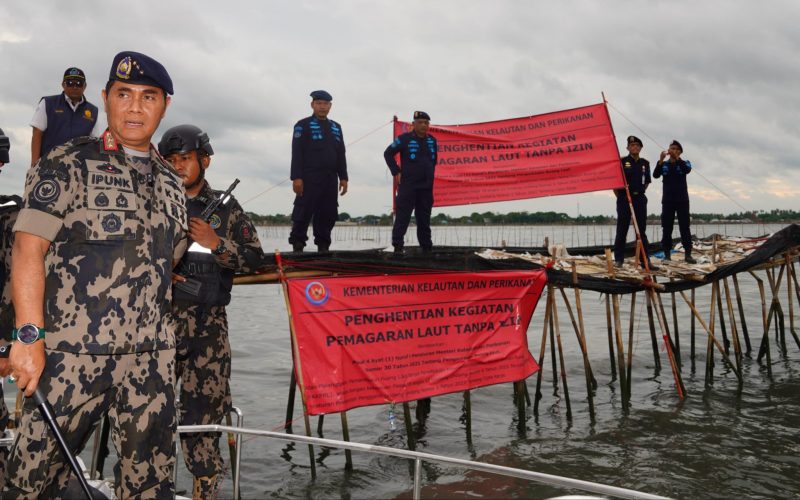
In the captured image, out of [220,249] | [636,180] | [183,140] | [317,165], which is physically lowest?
[220,249]

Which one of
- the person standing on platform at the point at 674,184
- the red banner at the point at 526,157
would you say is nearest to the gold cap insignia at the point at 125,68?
the red banner at the point at 526,157

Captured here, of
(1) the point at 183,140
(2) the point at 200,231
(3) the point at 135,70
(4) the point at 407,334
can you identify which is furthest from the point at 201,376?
(4) the point at 407,334

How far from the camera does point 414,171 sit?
10.6 m

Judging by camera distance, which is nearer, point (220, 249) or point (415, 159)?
point (220, 249)

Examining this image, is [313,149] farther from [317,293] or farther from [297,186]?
[317,293]

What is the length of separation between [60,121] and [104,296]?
4.90 meters

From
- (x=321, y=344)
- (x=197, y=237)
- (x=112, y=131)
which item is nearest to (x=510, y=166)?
(x=321, y=344)

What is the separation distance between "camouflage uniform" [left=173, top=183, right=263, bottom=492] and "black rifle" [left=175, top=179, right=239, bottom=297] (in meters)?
0.07

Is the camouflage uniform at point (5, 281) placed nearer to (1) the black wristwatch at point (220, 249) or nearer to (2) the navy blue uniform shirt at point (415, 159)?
(1) the black wristwatch at point (220, 249)

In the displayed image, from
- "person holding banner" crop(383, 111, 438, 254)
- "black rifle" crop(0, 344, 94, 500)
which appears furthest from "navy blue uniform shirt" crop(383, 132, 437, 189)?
"black rifle" crop(0, 344, 94, 500)

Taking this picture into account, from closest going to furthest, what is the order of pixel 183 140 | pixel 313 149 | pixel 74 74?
1. pixel 183 140
2. pixel 74 74
3. pixel 313 149

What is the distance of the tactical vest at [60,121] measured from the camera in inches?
270

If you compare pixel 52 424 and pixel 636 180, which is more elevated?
pixel 636 180

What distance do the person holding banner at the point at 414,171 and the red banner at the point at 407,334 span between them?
2.58m
